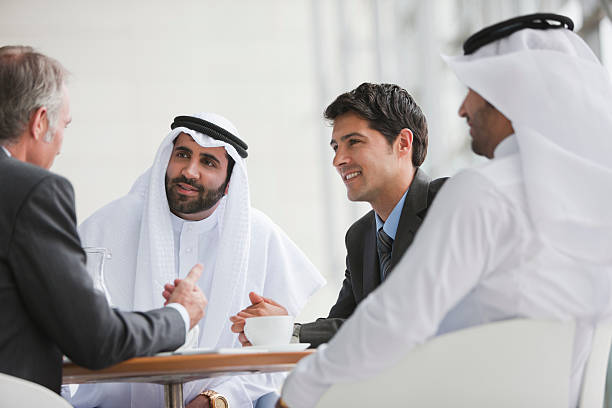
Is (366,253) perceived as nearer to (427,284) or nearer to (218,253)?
(218,253)

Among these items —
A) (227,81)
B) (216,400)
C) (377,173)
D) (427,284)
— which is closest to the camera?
(427,284)

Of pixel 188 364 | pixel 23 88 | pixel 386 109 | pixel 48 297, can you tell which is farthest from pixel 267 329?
pixel 386 109

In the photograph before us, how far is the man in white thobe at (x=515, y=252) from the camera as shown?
132 centimetres

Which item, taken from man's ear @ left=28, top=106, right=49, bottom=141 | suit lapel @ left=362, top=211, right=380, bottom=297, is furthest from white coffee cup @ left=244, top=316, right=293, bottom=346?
suit lapel @ left=362, top=211, right=380, bottom=297

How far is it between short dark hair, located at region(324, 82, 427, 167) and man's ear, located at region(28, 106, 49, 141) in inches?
59.7

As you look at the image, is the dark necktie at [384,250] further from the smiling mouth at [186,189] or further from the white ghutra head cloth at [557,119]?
the white ghutra head cloth at [557,119]

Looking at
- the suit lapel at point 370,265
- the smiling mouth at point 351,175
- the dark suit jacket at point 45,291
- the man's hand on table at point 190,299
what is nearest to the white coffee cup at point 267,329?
the man's hand on table at point 190,299

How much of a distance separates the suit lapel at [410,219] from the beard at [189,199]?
928 millimetres

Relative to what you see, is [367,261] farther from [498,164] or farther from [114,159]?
[114,159]

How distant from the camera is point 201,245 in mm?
3188

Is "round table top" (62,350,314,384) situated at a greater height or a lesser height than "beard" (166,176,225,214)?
lesser

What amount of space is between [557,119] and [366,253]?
58.2 inches

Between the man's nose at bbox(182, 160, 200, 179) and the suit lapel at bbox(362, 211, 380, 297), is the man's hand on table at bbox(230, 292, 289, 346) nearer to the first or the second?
the suit lapel at bbox(362, 211, 380, 297)

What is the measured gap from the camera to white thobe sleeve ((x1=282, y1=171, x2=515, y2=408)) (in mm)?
1311
